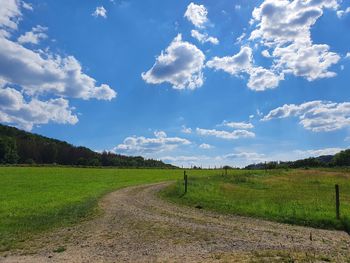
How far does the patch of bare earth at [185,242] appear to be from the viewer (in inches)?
465

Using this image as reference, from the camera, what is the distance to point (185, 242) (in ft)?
46.0

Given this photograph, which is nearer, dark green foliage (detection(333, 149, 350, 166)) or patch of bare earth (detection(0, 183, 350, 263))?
patch of bare earth (detection(0, 183, 350, 263))

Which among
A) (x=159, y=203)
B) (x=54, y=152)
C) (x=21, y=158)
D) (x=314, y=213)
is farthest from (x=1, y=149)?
(x=314, y=213)

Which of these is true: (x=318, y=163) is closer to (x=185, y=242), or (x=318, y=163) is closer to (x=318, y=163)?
(x=318, y=163)

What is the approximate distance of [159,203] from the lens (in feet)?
89.6

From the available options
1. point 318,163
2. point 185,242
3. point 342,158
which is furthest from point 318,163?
point 185,242

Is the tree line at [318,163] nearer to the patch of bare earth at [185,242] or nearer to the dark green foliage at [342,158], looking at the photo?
the dark green foliage at [342,158]

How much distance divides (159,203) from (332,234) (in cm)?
1373

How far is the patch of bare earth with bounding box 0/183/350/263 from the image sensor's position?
1181 centimetres

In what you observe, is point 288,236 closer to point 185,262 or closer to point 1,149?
point 185,262

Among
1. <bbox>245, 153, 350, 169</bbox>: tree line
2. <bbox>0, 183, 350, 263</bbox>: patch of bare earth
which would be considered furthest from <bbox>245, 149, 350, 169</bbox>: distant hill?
<bbox>0, 183, 350, 263</bbox>: patch of bare earth

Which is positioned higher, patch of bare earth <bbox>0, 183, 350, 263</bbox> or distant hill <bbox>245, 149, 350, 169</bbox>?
distant hill <bbox>245, 149, 350, 169</bbox>

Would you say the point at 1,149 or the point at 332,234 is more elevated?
the point at 1,149

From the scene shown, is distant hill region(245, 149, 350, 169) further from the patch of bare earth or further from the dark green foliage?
the patch of bare earth
